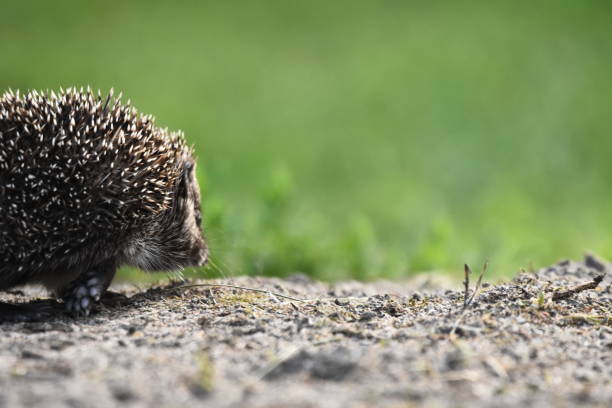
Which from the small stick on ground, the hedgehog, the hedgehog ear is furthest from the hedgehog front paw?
the small stick on ground

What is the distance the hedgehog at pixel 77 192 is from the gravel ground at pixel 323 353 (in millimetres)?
431

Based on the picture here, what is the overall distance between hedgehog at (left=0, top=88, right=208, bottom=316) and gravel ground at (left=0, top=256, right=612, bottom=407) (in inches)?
17.0

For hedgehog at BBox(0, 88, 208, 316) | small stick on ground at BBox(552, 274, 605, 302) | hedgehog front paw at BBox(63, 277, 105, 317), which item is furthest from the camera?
hedgehog front paw at BBox(63, 277, 105, 317)

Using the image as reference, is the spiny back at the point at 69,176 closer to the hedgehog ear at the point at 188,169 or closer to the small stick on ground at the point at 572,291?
the hedgehog ear at the point at 188,169

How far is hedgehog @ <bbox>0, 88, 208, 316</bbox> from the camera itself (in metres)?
5.66

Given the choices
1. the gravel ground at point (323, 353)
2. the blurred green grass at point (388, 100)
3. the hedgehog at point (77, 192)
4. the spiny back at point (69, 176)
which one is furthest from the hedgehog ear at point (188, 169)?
the blurred green grass at point (388, 100)

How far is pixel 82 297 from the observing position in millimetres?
5820

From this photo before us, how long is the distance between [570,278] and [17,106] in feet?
16.3

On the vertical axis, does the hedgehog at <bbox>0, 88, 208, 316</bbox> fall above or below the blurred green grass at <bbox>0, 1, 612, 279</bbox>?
below

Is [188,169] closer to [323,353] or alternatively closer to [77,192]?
[77,192]

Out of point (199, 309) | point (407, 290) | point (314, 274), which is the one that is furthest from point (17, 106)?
point (314, 274)

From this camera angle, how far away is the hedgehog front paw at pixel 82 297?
19.0 ft

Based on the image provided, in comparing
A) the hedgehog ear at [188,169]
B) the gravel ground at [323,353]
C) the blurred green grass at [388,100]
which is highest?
the blurred green grass at [388,100]

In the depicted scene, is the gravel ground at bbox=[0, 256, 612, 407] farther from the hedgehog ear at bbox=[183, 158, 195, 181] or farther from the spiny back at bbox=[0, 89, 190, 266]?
the hedgehog ear at bbox=[183, 158, 195, 181]
